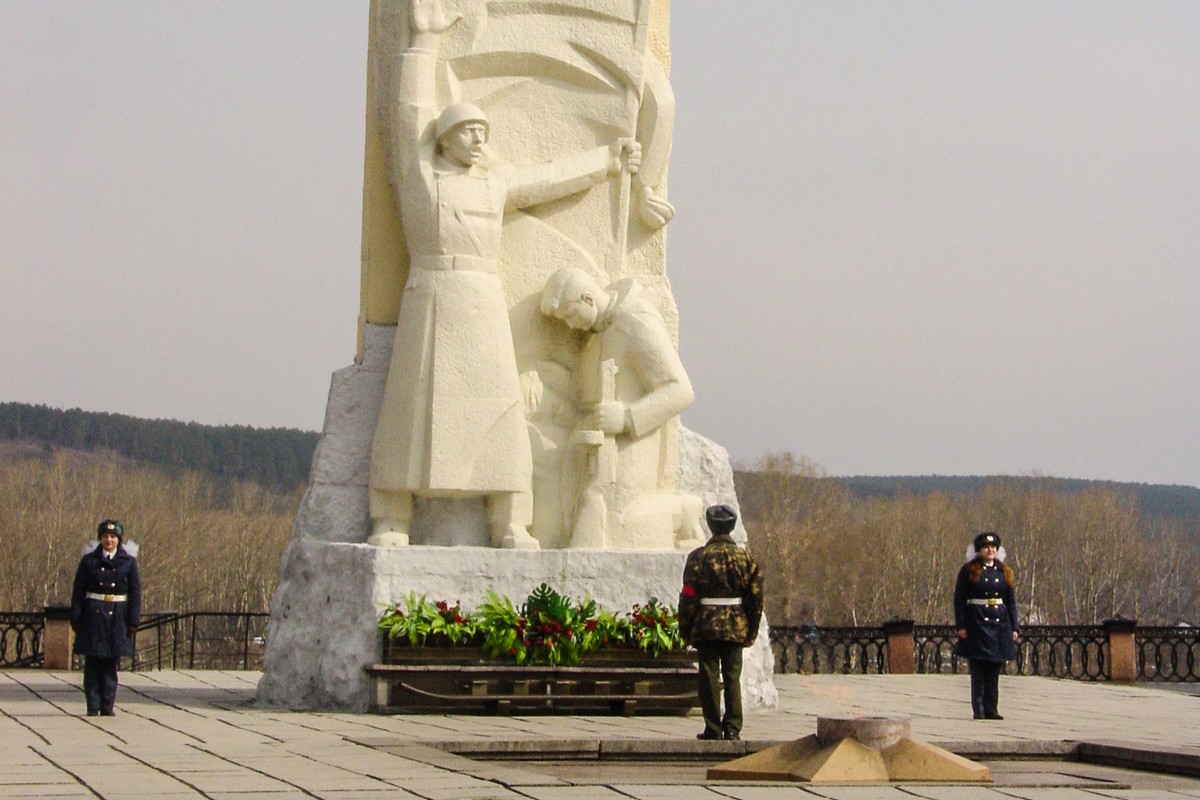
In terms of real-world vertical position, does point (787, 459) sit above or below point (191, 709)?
above

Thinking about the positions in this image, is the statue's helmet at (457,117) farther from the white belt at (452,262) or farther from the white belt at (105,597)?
the white belt at (105,597)

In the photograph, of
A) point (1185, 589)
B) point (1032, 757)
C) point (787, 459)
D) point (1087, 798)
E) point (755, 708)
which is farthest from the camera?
point (1185, 589)

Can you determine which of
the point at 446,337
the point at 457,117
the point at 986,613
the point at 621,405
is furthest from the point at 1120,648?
the point at 457,117

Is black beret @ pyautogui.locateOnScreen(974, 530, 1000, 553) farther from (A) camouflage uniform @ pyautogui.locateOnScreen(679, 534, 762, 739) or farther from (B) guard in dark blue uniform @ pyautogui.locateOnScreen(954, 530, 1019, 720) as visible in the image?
(A) camouflage uniform @ pyautogui.locateOnScreen(679, 534, 762, 739)

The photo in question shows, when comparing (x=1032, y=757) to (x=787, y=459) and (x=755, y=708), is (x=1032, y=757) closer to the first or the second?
(x=755, y=708)

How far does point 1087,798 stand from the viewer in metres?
7.49

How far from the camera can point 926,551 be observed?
2199 inches

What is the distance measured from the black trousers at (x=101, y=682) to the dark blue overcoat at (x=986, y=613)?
17.3 feet

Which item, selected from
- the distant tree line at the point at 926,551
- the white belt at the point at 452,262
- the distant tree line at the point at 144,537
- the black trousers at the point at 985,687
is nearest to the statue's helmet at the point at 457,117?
the white belt at the point at 452,262

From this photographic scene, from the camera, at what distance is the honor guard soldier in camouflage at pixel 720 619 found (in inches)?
380

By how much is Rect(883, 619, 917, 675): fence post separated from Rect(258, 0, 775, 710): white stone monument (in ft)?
22.3

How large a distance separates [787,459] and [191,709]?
163 feet

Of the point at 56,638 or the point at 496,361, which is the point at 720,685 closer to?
the point at 496,361

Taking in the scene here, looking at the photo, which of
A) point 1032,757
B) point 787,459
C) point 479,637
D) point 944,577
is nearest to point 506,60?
point 479,637
